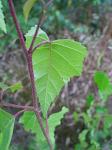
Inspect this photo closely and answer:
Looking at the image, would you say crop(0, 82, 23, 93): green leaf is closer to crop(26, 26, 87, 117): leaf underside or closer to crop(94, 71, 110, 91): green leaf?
crop(26, 26, 87, 117): leaf underside

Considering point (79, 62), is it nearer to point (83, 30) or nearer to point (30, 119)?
point (30, 119)

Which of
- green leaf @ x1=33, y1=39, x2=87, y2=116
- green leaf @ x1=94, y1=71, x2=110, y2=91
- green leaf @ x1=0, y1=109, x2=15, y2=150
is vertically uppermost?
green leaf @ x1=33, y1=39, x2=87, y2=116

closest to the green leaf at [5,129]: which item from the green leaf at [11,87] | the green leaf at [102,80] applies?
the green leaf at [11,87]

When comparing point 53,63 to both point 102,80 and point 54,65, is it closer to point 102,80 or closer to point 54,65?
point 54,65

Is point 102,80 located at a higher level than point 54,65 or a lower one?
lower

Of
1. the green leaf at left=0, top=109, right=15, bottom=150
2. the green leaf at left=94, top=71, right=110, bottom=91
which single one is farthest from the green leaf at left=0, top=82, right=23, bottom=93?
the green leaf at left=94, top=71, right=110, bottom=91

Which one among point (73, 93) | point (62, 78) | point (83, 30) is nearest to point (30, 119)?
point (62, 78)

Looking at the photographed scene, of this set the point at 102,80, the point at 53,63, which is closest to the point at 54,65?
the point at 53,63
